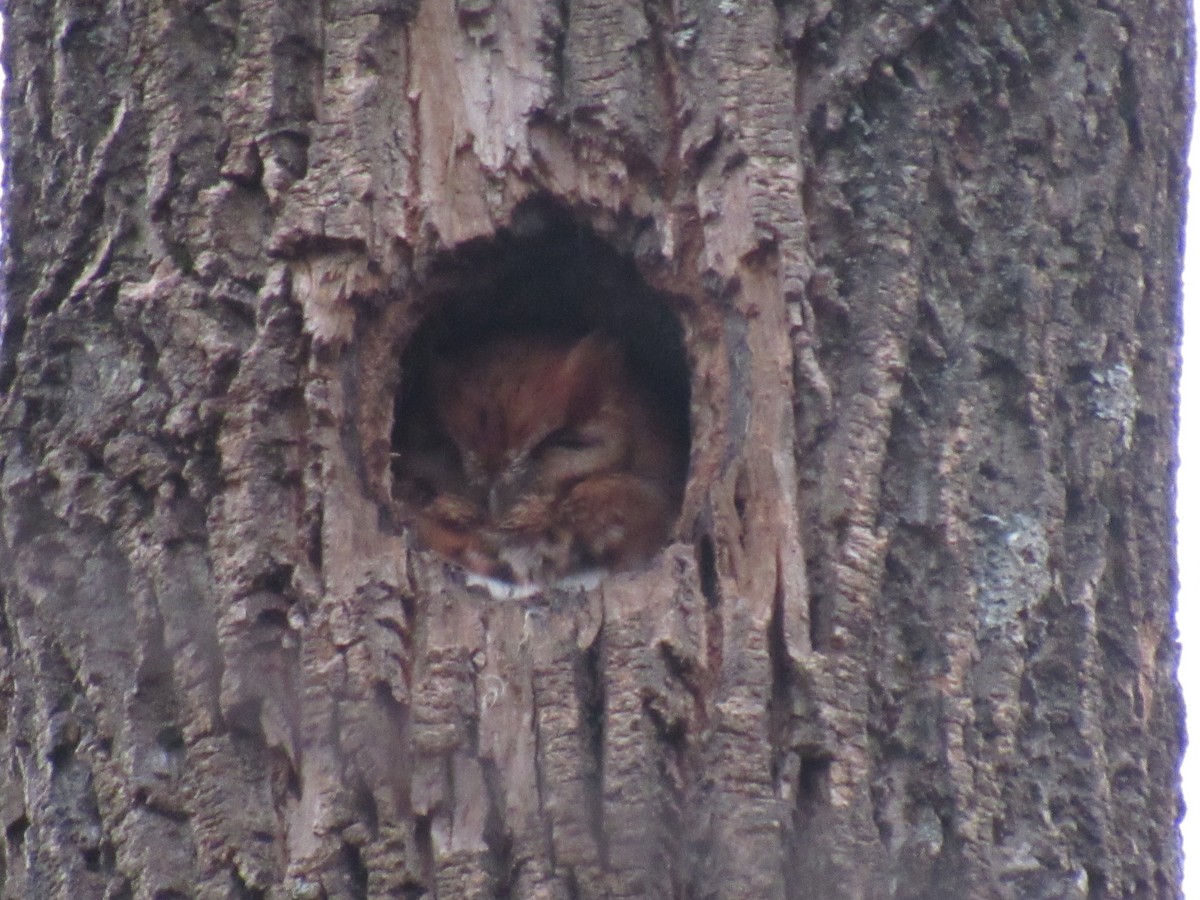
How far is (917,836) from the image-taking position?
2.07 m

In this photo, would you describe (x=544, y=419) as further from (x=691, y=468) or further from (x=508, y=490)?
(x=691, y=468)

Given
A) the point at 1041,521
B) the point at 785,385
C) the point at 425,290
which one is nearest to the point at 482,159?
the point at 425,290

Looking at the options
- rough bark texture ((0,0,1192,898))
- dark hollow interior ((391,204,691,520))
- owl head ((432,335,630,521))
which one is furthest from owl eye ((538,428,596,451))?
rough bark texture ((0,0,1192,898))

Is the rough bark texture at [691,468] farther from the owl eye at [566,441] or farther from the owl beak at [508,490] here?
the owl eye at [566,441]

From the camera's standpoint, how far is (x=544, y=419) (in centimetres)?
321

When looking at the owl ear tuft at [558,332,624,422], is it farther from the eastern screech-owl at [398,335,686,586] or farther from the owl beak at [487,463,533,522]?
the owl beak at [487,463,533,522]

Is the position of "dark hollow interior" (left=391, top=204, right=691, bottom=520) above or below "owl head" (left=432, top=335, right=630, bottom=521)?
above

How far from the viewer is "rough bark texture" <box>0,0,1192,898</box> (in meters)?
2.02

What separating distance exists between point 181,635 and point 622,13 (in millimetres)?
937

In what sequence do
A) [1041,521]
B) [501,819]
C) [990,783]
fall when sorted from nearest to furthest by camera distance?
[501,819] < [990,783] < [1041,521]

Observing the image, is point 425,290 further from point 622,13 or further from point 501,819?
point 501,819

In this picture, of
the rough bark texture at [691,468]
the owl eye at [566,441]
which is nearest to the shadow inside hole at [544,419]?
the owl eye at [566,441]

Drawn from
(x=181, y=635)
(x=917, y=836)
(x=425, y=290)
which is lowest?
(x=917, y=836)

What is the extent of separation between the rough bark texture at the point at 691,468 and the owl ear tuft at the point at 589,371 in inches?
18.3
